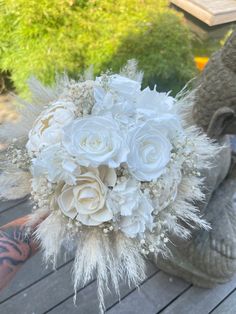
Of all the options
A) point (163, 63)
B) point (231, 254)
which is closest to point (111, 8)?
point (163, 63)

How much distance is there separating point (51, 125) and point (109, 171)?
15 centimetres

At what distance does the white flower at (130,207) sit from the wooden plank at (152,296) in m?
0.94

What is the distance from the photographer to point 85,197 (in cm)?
71

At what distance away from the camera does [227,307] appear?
1.59 meters

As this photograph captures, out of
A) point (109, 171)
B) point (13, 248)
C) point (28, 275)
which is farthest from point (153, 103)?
point (28, 275)

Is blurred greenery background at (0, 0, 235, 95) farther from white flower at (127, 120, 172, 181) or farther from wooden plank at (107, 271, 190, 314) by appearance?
white flower at (127, 120, 172, 181)

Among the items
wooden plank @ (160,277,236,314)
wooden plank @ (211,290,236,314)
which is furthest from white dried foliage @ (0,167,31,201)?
wooden plank @ (211,290,236,314)

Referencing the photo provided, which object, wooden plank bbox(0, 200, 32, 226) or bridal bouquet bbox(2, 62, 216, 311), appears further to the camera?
wooden plank bbox(0, 200, 32, 226)

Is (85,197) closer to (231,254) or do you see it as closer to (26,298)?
(231,254)

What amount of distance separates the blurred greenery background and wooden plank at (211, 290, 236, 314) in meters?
1.27

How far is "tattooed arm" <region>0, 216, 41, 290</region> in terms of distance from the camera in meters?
0.97

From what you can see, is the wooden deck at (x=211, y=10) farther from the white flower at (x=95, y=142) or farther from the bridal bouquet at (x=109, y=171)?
the white flower at (x=95, y=142)

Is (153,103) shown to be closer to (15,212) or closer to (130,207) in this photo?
(130,207)

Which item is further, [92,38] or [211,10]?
[211,10]
